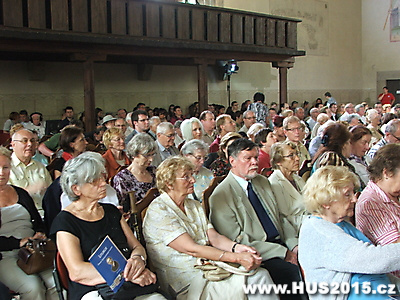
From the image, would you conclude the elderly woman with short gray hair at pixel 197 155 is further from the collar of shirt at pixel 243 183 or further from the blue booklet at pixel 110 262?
the blue booklet at pixel 110 262

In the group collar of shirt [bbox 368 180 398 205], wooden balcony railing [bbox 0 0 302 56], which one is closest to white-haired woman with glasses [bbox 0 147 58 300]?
collar of shirt [bbox 368 180 398 205]

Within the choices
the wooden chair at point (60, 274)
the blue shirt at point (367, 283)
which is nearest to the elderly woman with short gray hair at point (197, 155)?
the wooden chair at point (60, 274)

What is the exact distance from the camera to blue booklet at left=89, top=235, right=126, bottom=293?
8.07 feet

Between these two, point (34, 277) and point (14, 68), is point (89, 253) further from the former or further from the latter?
point (14, 68)

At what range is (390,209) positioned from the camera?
2910 mm

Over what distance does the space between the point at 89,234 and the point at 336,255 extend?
137 centimetres

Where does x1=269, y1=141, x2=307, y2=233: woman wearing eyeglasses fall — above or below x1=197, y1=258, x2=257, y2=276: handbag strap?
above

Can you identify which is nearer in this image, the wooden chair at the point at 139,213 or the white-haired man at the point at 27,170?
the wooden chair at the point at 139,213

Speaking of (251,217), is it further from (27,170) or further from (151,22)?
(151,22)

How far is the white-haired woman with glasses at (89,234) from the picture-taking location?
258 cm

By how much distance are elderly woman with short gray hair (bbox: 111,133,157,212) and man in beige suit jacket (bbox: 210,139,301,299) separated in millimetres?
864

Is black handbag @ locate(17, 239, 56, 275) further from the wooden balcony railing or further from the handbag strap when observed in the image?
the wooden balcony railing

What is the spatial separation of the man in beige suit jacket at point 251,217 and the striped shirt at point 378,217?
2.03 ft

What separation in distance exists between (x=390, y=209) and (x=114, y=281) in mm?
1743
